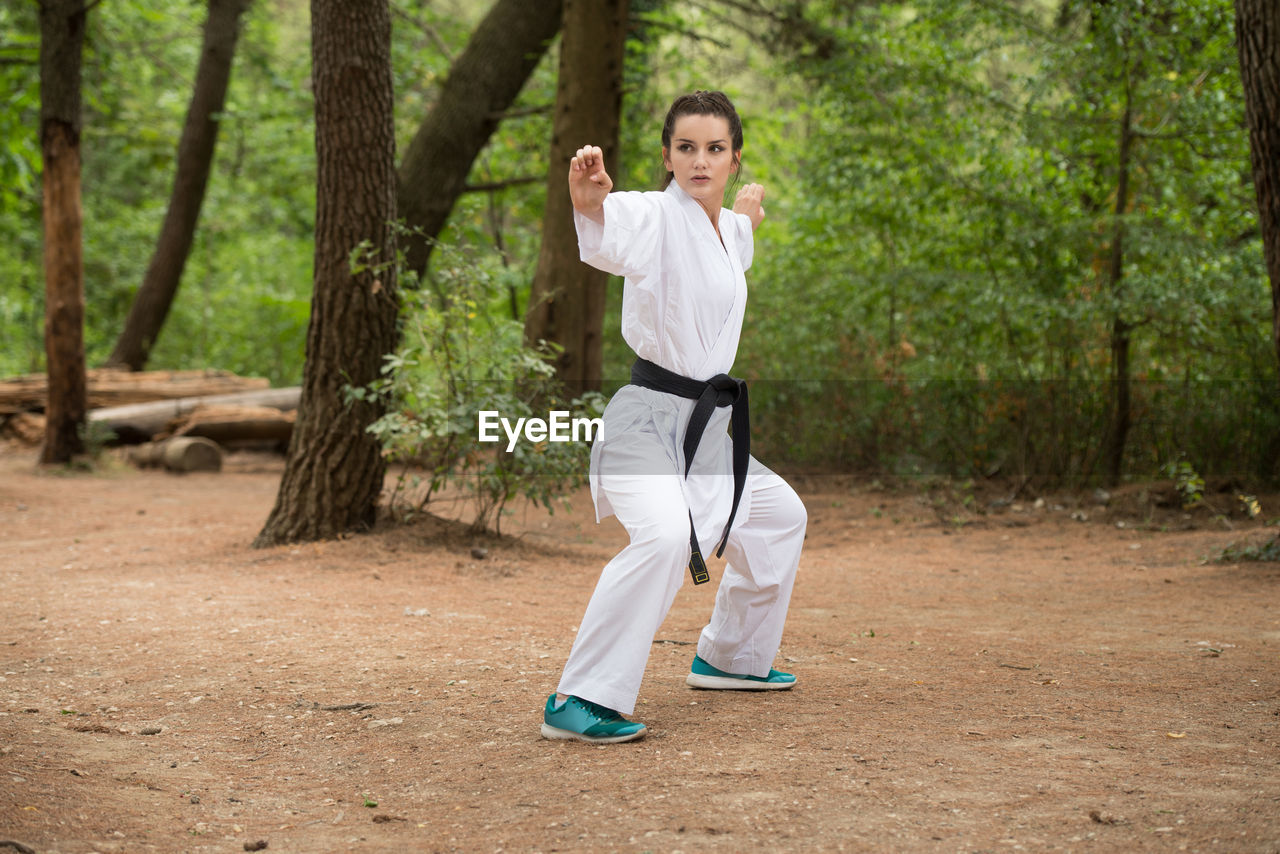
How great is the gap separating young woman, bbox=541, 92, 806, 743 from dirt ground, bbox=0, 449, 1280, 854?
26cm

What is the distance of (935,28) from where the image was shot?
33.9 feet

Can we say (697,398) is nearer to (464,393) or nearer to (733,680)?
(733,680)

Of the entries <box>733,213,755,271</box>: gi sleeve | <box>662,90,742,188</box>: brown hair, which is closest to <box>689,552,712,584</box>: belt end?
<box>733,213,755,271</box>: gi sleeve

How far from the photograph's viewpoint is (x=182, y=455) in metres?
12.4

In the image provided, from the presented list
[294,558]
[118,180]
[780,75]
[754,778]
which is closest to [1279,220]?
[754,778]

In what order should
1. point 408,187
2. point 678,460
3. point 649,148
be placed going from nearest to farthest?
point 678,460, point 408,187, point 649,148

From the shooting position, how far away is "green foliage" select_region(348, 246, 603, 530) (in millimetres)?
6652

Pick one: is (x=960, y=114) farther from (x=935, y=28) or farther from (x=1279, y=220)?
(x=1279, y=220)

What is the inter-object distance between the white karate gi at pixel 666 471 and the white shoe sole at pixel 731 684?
0.20 meters

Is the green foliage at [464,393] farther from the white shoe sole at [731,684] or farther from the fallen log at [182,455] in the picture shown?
the fallen log at [182,455]

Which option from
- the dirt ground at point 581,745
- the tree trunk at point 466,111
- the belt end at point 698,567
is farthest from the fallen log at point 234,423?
the belt end at point 698,567

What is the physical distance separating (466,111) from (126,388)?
6449mm

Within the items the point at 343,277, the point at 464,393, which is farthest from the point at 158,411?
the point at 464,393

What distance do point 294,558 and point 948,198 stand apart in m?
6.85
